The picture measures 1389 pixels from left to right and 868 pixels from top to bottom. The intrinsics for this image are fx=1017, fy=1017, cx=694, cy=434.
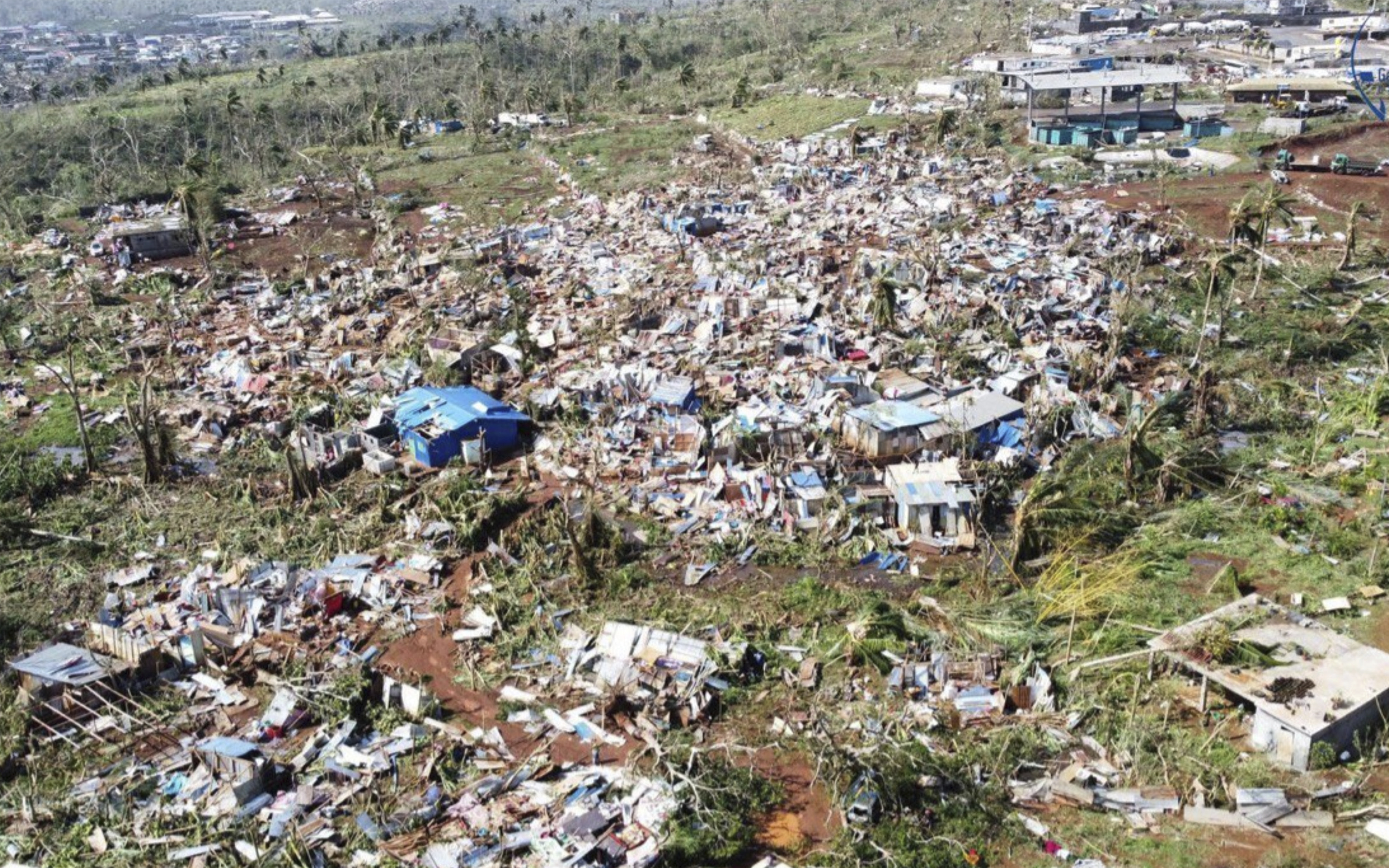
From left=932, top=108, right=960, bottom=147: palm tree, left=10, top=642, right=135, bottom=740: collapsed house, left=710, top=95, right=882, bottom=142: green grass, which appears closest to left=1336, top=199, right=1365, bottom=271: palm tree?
left=932, top=108, right=960, bottom=147: palm tree

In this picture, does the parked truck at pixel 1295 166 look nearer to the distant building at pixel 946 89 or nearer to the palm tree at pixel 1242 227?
the palm tree at pixel 1242 227

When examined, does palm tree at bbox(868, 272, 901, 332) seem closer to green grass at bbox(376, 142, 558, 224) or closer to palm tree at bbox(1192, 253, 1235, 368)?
palm tree at bbox(1192, 253, 1235, 368)

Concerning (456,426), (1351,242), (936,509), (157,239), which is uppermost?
(1351,242)

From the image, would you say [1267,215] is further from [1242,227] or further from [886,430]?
[886,430]

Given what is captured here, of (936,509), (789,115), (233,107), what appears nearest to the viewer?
(936,509)

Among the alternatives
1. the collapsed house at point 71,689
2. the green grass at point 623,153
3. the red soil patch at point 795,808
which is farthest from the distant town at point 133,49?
the red soil patch at point 795,808

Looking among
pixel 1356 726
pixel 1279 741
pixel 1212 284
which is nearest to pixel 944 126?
pixel 1212 284

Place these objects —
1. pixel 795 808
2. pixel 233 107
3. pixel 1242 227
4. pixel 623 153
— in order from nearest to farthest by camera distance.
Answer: pixel 795 808 < pixel 1242 227 < pixel 623 153 < pixel 233 107
